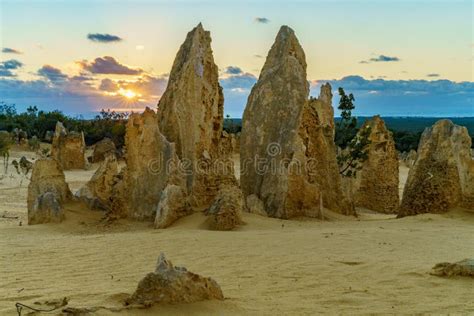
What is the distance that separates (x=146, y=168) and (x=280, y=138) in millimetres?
2635

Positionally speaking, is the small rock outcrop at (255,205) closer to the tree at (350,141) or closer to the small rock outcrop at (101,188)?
the small rock outcrop at (101,188)

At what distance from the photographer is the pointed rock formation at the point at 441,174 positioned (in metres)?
10.1

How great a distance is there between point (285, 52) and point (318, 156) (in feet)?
7.40

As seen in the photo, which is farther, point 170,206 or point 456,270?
point 170,206

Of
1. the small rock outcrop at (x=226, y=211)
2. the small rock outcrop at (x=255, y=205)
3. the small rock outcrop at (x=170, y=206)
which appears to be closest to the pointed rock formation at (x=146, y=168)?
the small rock outcrop at (x=170, y=206)

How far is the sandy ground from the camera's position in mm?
4246

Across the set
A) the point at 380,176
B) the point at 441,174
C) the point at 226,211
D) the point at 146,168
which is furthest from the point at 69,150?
the point at 441,174

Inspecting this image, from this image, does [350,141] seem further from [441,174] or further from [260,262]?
[260,262]

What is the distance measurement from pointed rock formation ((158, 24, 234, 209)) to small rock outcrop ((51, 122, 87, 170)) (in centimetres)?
1212

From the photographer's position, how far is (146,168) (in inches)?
381

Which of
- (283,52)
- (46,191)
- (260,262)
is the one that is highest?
(283,52)

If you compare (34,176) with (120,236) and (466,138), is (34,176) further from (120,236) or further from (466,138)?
(466,138)

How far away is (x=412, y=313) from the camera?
402 centimetres

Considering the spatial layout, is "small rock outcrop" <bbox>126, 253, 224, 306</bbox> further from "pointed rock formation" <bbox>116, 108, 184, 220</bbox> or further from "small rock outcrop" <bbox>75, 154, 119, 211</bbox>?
"small rock outcrop" <bbox>75, 154, 119, 211</bbox>
